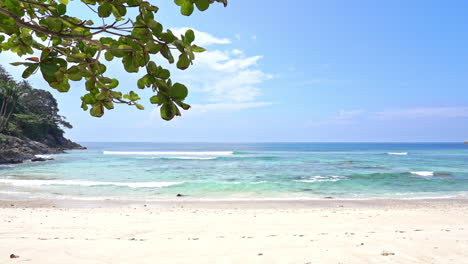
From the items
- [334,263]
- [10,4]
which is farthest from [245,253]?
[10,4]

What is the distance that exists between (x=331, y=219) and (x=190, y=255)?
5.81m

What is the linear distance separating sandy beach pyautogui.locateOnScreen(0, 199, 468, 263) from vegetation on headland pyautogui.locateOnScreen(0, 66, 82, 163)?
2695cm

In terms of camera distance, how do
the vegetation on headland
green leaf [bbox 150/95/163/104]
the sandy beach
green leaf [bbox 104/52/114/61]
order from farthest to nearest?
the vegetation on headland < the sandy beach < green leaf [bbox 104/52/114/61] < green leaf [bbox 150/95/163/104]

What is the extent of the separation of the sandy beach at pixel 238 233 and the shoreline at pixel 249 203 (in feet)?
0.12

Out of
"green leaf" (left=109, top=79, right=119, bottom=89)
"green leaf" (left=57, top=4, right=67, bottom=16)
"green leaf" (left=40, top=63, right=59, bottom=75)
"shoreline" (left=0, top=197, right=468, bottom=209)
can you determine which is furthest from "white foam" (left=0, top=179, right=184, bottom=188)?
"green leaf" (left=40, top=63, right=59, bottom=75)

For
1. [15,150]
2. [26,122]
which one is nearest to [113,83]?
[15,150]

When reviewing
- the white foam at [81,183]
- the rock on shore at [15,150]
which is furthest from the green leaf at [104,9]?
the rock on shore at [15,150]

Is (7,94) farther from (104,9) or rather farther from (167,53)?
(167,53)

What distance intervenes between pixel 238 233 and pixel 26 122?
4871 centimetres

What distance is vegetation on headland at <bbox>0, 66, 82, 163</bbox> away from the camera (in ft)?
120

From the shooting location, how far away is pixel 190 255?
461cm

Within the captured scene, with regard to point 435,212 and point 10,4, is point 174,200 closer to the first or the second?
point 435,212

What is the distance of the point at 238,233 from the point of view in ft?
23.4

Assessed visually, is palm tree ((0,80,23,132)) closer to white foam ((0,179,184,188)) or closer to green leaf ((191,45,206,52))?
white foam ((0,179,184,188))
